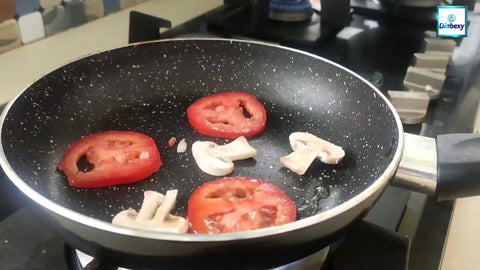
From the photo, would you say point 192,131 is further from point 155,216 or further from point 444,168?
point 444,168

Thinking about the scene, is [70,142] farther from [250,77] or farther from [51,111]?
[250,77]

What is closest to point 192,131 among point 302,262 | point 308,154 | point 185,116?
point 185,116

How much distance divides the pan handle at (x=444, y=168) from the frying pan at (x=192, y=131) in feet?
0.09

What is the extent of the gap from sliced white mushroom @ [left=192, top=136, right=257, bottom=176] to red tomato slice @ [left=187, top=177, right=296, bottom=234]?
0.04 meters

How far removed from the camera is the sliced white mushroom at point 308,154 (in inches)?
25.5

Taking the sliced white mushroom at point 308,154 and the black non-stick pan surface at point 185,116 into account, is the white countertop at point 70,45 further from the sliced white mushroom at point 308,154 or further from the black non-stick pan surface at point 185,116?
the sliced white mushroom at point 308,154

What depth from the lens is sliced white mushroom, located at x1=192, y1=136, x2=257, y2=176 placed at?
0.65m

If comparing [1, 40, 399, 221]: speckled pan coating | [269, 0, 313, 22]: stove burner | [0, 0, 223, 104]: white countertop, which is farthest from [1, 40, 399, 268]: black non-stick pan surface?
[269, 0, 313, 22]: stove burner

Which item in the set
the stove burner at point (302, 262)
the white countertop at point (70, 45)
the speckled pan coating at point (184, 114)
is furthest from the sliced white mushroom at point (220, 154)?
the white countertop at point (70, 45)

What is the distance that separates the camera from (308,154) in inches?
25.7

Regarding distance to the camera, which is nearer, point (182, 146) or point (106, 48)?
point (182, 146)

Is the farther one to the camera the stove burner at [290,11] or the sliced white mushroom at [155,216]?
the stove burner at [290,11]

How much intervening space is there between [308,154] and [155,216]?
0.21 m

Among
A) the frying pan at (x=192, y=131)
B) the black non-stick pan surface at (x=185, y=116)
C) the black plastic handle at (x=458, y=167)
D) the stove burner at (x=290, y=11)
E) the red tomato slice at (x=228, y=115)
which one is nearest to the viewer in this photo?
the frying pan at (x=192, y=131)
